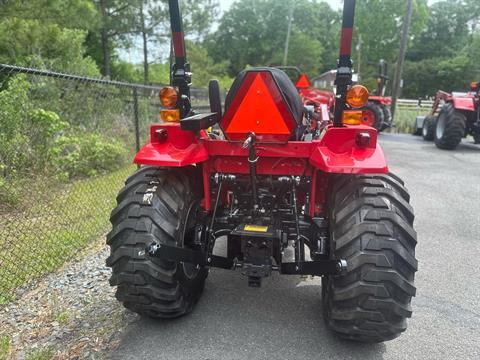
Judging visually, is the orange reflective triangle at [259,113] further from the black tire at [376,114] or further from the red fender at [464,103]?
the black tire at [376,114]

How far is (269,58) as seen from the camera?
62.1 meters

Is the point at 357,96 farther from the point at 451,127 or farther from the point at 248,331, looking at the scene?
the point at 451,127

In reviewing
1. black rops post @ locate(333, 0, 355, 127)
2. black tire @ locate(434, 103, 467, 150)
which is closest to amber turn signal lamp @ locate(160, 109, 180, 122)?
black rops post @ locate(333, 0, 355, 127)

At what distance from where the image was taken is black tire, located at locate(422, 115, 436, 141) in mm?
13773

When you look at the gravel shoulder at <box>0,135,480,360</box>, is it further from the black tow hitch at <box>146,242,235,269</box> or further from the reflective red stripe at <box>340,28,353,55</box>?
the reflective red stripe at <box>340,28,353,55</box>

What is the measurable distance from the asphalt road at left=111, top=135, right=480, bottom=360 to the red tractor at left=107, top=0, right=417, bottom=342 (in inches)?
8.2

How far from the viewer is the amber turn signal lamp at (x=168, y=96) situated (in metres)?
3.08

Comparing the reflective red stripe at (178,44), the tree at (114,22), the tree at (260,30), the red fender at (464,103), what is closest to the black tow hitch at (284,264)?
the reflective red stripe at (178,44)

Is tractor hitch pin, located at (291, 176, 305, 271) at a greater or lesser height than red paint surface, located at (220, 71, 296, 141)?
lesser

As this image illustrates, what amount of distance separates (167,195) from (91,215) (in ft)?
9.15

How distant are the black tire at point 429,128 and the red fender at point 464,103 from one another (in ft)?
6.85

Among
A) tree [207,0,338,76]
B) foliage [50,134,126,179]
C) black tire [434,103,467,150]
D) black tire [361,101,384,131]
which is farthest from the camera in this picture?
tree [207,0,338,76]

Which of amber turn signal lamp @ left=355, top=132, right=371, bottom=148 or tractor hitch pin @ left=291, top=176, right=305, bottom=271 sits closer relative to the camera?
amber turn signal lamp @ left=355, top=132, right=371, bottom=148

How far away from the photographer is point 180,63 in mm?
3133
